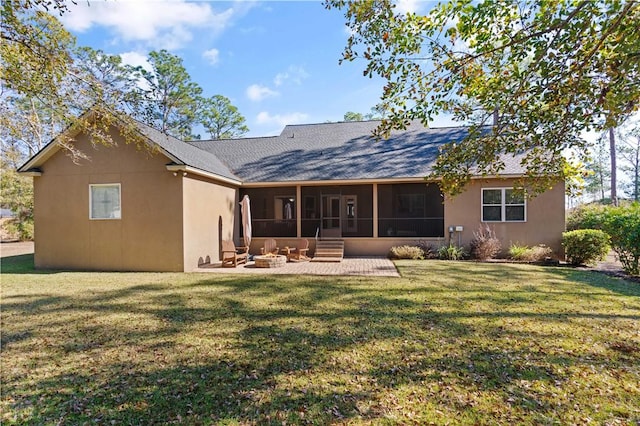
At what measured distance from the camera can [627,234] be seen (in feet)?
29.5

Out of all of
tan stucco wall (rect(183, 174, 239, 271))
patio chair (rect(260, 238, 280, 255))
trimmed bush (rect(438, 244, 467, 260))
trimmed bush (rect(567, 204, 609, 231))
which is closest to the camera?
tan stucco wall (rect(183, 174, 239, 271))

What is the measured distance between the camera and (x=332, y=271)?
10.2 meters

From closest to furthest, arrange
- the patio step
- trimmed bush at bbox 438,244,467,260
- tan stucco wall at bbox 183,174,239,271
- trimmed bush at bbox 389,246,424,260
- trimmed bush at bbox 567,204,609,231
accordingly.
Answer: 1. tan stucco wall at bbox 183,174,239,271
2. trimmed bush at bbox 438,244,467,260
3. trimmed bush at bbox 389,246,424,260
4. the patio step
5. trimmed bush at bbox 567,204,609,231

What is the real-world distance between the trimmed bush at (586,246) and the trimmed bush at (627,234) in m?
0.69

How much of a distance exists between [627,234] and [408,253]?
20.7 feet

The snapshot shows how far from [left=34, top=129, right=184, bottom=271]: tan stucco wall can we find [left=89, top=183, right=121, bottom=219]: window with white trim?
0.17m

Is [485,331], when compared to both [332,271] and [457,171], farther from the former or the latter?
[332,271]

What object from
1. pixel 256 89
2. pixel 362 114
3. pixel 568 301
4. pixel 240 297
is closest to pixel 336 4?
pixel 240 297

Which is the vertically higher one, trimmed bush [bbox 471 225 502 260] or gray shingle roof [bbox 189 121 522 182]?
gray shingle roof [bbox 189 121 522 182]

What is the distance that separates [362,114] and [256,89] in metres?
21.5

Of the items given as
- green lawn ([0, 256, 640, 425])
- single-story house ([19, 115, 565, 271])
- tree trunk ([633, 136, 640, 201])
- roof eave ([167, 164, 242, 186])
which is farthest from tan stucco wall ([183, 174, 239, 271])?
tree trunk ([633, 136, 640, 201])

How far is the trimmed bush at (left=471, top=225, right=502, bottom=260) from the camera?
40.1ft

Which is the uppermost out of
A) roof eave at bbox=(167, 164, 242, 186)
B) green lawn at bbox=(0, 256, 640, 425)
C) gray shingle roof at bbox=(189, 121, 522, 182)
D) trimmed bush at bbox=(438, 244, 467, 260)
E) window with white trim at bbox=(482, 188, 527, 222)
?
gray shingle roof at bbox=(189, 121, 522, 182)

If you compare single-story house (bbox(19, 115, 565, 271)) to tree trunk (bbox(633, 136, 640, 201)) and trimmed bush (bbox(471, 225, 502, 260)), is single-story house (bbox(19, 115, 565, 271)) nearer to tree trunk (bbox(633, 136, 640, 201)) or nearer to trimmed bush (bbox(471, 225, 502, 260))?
trimmed bush (bbox(471, 225, 502, 260))
